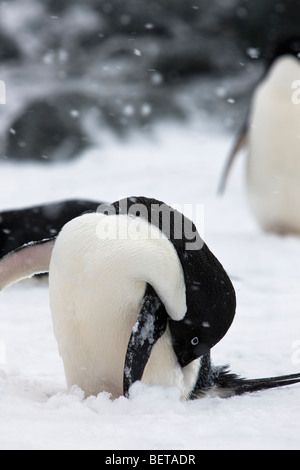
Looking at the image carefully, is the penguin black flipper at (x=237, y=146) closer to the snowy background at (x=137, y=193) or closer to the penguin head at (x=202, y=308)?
the snowy background at (x=137, y=193)

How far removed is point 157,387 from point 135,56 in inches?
291

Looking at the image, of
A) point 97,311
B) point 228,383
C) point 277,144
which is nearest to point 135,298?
point 97,311

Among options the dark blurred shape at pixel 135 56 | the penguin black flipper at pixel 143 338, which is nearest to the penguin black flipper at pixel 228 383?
the penguin black flipper at pixel 143 338

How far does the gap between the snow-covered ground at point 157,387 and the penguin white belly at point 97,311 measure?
81mm

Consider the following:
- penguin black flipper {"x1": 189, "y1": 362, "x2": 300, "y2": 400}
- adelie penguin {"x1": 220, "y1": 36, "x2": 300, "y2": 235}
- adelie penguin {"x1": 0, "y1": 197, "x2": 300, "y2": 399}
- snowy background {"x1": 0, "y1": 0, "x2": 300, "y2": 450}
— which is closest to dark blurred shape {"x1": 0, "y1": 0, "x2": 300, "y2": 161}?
snowy background {"x1": 0, "y1": 0, "x2": 300, "y2": 450}

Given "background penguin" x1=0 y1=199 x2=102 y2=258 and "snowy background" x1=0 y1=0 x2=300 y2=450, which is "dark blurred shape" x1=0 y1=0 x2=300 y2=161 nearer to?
"snowy background" x1=0 y1=0 x2=300 y2=450

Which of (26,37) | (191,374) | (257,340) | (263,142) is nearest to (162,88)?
(26,37)

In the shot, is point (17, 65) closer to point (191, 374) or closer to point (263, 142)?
point (263, 142)

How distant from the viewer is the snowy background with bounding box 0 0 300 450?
5.88 ft

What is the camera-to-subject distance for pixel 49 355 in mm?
2795

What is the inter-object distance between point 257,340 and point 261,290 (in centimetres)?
85

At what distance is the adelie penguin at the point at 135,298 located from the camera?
205cm
